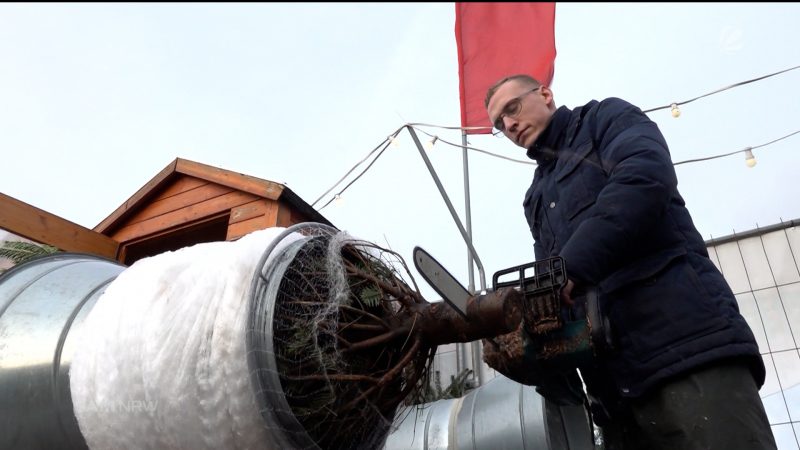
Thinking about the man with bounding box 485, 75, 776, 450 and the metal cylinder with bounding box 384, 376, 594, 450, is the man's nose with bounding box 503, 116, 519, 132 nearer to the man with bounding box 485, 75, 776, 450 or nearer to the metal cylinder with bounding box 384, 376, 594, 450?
the man with bounding box 485, 75, 776, 450

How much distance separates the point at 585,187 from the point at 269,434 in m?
1.09

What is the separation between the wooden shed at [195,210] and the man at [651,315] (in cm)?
314

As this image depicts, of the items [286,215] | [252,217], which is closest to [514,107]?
[286,215]

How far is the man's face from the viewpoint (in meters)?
2.03

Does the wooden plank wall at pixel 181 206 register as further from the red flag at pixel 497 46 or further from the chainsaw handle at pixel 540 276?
the chainsaw handle at pixel 540 276

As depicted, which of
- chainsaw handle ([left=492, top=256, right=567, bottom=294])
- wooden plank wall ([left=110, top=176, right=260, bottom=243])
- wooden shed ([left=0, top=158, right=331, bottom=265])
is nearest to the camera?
chainsaw handle ([left=492, top=256, right=567, bottom=294])

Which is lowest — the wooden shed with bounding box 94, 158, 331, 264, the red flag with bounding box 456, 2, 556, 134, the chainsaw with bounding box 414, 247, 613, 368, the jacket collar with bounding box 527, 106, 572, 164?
the chainsaw with bounding box 414, 247, 613, 368

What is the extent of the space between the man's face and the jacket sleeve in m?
0.45

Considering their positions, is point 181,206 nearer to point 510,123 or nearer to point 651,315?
point 510,123

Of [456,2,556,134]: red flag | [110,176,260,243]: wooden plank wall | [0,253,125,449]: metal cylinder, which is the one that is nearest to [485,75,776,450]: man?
[0,253,125,449]: metal cylinder

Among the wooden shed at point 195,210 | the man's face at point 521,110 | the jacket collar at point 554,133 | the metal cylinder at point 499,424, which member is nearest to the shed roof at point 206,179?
the wooden shed at point 195,210

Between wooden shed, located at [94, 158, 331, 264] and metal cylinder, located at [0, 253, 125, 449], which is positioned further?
wooden shed, located at [94, 158, 331, 264]

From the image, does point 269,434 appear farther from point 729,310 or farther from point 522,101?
point 522,101

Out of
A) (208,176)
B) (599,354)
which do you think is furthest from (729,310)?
(208,176)
